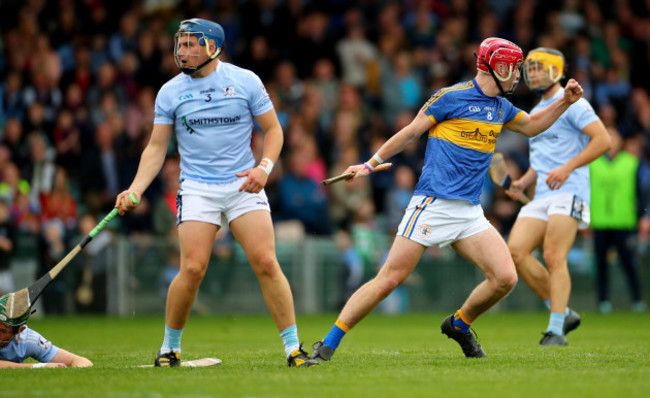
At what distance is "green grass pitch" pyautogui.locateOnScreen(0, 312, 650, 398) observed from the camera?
6.77 metres

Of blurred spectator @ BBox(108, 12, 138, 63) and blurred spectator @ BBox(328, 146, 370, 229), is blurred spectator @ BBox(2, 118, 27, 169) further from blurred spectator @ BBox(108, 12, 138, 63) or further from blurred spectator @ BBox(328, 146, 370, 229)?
blurred spectator @ BBox(328, 146, 370, 229)

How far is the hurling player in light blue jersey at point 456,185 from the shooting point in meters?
8.61

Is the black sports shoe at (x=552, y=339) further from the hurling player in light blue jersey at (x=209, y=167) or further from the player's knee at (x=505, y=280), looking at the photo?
the hurling player in light blue jersey at (x=209, y=167)

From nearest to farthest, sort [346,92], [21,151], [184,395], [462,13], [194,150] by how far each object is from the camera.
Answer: [184,395] → [194,150] → [21,151] → [346,92] → [462,13]

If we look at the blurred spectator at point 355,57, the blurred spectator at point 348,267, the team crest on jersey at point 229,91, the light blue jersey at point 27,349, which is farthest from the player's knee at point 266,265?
the blurred spectator at point 355,57

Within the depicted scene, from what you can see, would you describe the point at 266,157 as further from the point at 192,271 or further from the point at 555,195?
the point at 555,195

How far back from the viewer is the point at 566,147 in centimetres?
1093

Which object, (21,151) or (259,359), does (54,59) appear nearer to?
(21,151)

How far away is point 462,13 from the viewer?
22531 millimetres

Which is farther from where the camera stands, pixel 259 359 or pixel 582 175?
pixel 582 175

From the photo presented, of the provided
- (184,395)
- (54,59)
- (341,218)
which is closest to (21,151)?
(54,59)

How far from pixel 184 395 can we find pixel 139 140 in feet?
39.7

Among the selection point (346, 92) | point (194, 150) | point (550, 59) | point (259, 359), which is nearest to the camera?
point (194, 150)

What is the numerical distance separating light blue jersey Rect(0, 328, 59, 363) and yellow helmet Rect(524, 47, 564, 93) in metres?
5.35
